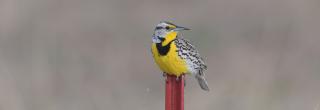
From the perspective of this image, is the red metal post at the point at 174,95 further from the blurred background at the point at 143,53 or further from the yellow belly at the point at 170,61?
the blurred background at the point at 143,53

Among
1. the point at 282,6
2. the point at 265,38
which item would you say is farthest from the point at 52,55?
the point at 282,6

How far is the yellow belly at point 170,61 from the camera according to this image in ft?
16.3

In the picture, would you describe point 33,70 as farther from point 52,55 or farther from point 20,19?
point 20,19

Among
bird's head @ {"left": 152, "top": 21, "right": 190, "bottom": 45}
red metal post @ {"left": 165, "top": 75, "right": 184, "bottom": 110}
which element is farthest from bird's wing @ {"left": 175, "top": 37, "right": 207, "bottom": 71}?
red metal post @ {"left": 165, "top": 75, "right": 184, "bottom": 110}

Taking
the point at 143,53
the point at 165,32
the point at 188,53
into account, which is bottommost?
the point at 143,53

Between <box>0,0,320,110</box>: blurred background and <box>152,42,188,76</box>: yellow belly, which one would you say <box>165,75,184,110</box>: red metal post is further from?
<box>0,0,320,110</box>: blurred background

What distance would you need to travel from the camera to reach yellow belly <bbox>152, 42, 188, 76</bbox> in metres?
4.96

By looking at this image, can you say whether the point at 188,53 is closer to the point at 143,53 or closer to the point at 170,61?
the point at 170,61

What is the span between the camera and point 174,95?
13.3ft

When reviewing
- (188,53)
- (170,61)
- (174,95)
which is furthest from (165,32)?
(174,95)

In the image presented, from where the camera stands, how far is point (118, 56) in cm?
725

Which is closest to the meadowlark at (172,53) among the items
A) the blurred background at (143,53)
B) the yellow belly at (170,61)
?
the yellow belly at (170,61)

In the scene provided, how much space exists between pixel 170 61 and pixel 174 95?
95 centimetres

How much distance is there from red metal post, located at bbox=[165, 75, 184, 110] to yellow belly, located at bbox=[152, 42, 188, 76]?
2.37 feet
